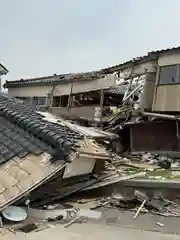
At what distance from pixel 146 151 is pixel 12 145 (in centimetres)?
1061

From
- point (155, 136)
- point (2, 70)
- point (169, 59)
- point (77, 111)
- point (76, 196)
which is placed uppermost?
point (169, 59)

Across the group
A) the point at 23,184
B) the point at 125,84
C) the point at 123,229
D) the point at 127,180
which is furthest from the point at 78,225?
the point at 125,84

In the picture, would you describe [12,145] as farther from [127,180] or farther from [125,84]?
[125,84]

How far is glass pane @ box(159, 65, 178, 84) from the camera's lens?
1708cm

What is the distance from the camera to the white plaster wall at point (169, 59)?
1689 cm

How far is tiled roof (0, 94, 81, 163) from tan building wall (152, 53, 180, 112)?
28.5ft

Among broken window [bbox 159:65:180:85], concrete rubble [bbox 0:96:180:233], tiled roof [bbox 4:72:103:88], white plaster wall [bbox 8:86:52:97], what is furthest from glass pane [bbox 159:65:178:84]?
white plaster wall [bbox 8:86:52:97]

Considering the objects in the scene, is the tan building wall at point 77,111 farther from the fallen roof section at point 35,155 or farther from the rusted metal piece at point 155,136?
the fallen roof section at point 35,155

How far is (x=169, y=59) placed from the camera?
17.2 m

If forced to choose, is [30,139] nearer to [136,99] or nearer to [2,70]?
[2,70]

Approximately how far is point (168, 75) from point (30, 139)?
10.7m

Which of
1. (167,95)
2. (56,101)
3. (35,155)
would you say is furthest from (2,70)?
(35,155)

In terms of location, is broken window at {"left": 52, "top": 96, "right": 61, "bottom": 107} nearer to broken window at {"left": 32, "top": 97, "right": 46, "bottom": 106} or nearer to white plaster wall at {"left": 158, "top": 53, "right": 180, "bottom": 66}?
broken window at {"left": 32, "top": 97, "right": 46, "bottom": 106}

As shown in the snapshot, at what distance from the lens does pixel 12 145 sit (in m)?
8.45
